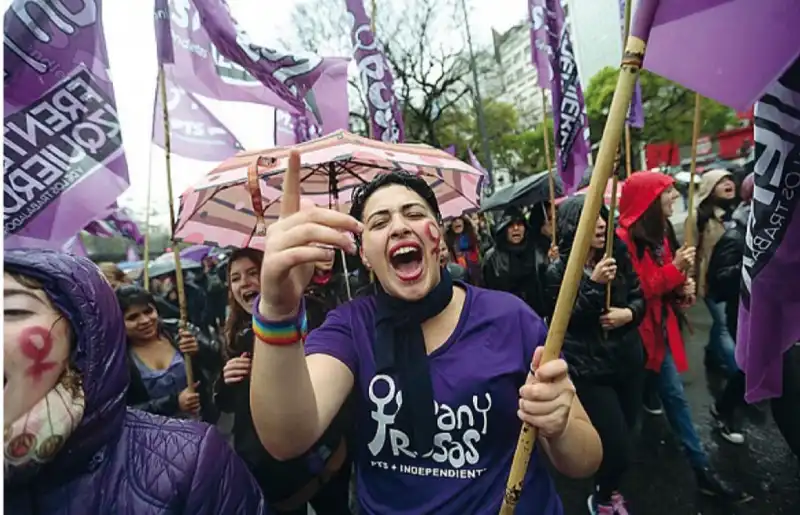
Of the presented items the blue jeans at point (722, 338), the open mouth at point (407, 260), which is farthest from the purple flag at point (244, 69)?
the blue jeans at point (722, 338)

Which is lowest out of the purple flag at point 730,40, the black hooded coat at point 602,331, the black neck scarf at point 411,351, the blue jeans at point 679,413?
the blue jeans at point 679,413

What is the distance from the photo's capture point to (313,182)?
11.1 feet

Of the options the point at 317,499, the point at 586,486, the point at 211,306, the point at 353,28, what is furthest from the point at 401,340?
the point at 211,306

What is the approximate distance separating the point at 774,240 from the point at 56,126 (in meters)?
2.45

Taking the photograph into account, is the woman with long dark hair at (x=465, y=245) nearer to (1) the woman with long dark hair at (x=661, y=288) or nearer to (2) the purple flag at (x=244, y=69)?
(2) the purple flag at (x=244, y=69)

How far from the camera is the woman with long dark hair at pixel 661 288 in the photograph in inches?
120

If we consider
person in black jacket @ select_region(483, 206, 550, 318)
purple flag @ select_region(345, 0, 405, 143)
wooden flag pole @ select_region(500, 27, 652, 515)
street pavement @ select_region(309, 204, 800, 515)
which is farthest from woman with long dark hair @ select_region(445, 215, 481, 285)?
wooden flag pole @ select_region(500, 27, 652, 515)

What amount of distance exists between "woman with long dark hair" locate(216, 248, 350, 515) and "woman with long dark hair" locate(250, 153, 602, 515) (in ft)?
2.07

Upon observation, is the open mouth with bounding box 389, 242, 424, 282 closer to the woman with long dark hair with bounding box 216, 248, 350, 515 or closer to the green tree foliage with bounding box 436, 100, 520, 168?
the woman with long dark hair with bounding box 216, 248, 350, 515

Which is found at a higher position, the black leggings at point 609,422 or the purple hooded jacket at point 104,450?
the purple hooded jacket at point 104,450

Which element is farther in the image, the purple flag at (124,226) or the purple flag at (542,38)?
the purple flag at (124,226)

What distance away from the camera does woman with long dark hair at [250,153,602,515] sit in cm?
115

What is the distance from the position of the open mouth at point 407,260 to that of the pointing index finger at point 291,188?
1.66 ft

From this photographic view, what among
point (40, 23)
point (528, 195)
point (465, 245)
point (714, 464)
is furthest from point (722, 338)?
point (40, 23)
